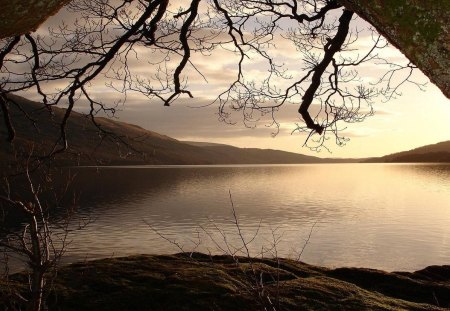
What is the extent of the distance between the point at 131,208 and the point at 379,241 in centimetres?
3997

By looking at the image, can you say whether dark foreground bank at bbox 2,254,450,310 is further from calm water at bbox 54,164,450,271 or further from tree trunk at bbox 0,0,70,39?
tree trunk at bbox 0,0,70,39

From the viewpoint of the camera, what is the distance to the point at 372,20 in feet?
6.54

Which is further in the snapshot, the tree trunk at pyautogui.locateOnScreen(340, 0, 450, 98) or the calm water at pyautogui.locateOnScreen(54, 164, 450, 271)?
the calm water at pyautogui.locateOnScreen(54, 164, 450, 271)

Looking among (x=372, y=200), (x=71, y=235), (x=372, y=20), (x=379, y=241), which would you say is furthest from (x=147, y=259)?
(x=372, y=200)

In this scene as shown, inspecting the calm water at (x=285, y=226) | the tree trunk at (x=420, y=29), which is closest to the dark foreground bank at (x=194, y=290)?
the calm water at (x=285, y=226)

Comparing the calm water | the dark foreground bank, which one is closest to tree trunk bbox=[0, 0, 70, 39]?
the dark foreground bank

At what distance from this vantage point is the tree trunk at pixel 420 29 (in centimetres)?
174

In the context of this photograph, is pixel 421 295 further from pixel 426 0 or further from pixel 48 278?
pixel 426 0

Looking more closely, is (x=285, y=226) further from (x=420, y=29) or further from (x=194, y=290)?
(x=420, y=29)

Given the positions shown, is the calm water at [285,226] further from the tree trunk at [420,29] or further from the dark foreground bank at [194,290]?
the tree trunk at [420,29]

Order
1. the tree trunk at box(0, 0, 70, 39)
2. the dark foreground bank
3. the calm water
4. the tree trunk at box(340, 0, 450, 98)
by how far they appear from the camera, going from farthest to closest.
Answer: the calm water, the dark foreground bank, the tree trunk at box(0, 0, 70, 39), the tree trunk at box(340, 0, 450, 98)

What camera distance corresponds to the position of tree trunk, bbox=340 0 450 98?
5.72 feet

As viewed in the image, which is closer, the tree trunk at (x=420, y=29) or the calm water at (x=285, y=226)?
the tree trunk at (x=420, y=29)

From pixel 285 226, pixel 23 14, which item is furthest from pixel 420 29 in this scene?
pixel 285 226
